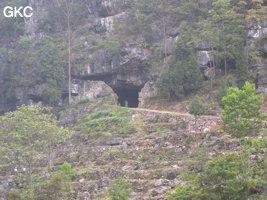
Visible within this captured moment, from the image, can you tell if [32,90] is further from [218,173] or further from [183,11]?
[218,173]

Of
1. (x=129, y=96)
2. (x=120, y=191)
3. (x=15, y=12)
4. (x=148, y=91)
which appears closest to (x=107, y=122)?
(x=148, y=91)

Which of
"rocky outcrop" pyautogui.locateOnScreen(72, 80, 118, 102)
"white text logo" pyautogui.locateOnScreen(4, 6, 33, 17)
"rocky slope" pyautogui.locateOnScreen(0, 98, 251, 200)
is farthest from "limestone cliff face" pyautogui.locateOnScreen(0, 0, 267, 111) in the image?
"rocky slope" pyautogui.locateOnScreen(0, 98, 251, 200)

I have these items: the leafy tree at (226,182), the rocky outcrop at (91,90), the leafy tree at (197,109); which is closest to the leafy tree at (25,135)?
the leafy tree at (197,109)

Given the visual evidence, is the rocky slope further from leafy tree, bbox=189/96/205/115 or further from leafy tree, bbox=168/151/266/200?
leafy tree, bbox=168/151/266/200

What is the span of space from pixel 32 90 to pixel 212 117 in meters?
21.7

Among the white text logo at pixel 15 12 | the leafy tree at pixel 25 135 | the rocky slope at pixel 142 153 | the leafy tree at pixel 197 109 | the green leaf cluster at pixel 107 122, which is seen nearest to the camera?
the rocky slope at pixel 142 153

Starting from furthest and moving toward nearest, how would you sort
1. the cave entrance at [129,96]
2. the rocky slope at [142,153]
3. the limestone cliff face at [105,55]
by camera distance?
the cave entrance at [129,96]
the limestone cliff face at [105,55]
the rocky slope at [142,153]

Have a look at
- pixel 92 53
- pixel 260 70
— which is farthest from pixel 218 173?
pixel 92 53

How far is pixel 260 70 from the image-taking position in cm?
3434

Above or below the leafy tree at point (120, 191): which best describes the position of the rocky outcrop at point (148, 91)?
above

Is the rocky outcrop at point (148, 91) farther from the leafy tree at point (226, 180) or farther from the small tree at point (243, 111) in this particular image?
the leafy tree at point (226, 180)

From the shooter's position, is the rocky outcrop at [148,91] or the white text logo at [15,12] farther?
the white text logo at [15,12]

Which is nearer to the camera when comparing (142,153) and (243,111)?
(243,111)

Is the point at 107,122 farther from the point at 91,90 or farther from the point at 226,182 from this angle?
the point at 226,182
